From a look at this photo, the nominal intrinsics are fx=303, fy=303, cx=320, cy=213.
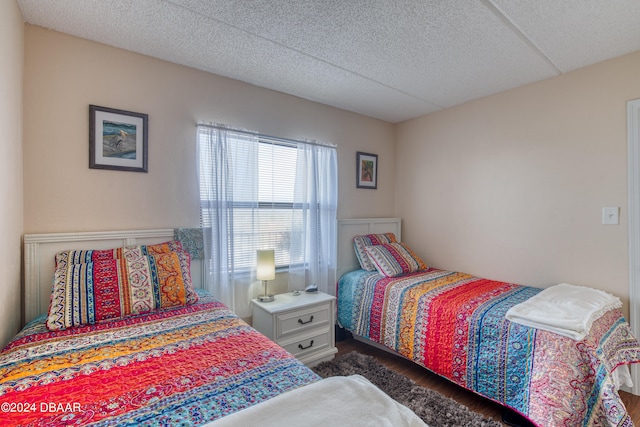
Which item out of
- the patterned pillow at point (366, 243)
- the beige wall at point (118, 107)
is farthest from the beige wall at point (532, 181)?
the beige wall at point (118, 107)

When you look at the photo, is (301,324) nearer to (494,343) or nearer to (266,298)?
(266,298)

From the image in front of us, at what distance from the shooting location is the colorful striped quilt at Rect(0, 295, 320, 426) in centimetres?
90

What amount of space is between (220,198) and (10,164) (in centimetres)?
116

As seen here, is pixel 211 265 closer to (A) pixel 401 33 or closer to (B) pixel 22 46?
(B) pixel 22 46

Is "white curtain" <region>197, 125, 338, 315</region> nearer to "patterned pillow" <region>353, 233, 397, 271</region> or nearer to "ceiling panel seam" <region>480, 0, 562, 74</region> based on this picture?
"patterned pillow" <region>353, 233, 397, 271</region>

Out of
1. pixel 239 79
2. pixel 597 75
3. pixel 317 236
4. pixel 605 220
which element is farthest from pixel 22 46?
pixel 605 220

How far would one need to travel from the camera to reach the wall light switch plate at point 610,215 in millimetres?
2174

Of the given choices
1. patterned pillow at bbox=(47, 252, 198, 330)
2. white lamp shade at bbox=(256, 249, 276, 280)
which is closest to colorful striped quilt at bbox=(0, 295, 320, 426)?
patterned pillow at bbox=(47, 252, 198, 330)

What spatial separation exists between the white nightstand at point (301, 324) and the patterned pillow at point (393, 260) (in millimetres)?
666

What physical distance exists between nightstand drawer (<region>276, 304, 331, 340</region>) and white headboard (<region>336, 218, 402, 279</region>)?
654mm

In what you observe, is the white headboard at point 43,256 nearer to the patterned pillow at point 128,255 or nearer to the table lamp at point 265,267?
the patterned pillow at point 128,255

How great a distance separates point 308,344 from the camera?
7.98 ft

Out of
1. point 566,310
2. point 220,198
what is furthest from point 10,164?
point 566,310

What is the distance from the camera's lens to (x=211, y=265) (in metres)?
2.34
